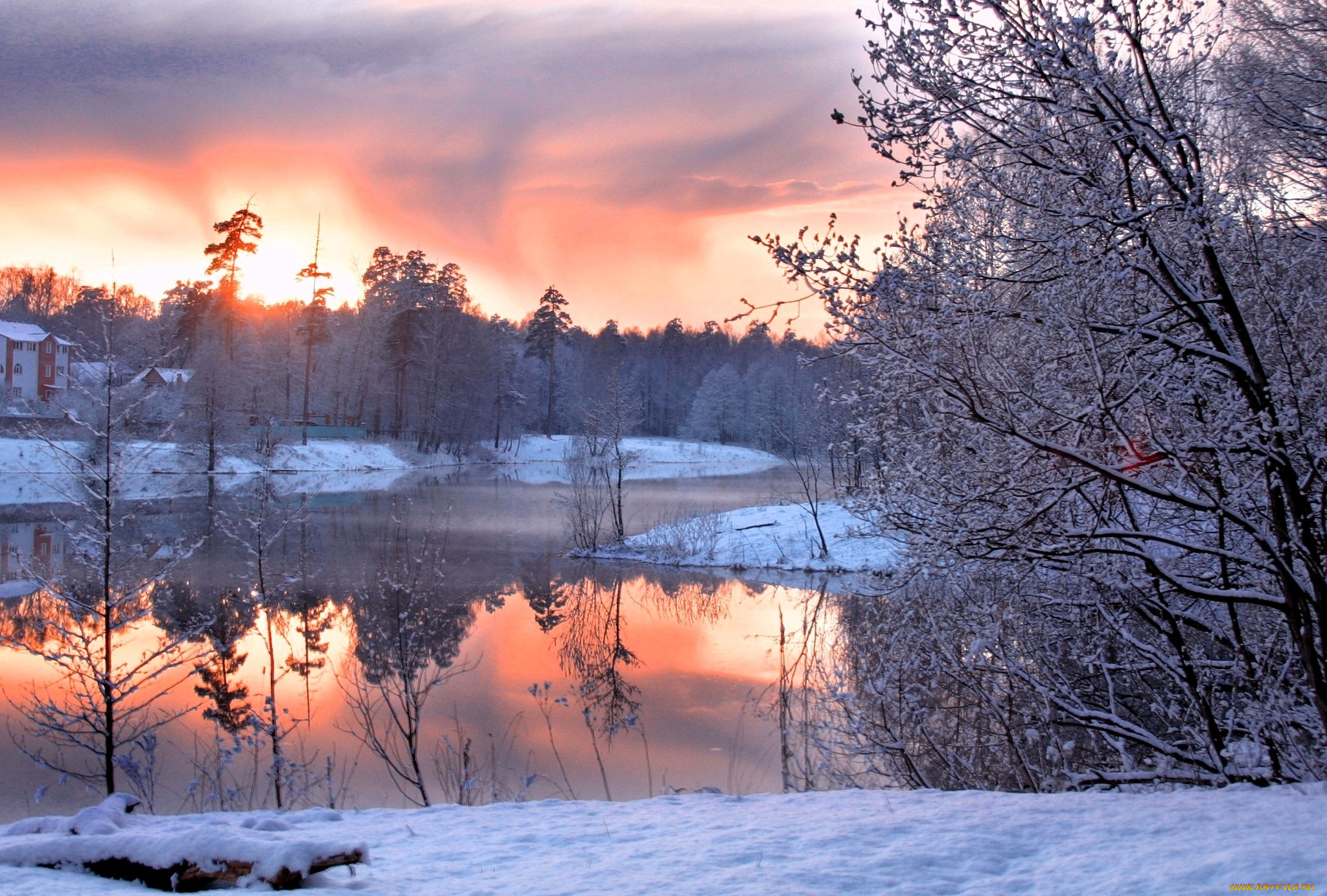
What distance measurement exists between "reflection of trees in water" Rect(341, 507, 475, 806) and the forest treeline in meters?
13.8

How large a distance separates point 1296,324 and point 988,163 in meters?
1.99

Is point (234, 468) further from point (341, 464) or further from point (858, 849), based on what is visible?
point (858, 849)

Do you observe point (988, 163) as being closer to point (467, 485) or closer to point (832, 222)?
point (832, 222)

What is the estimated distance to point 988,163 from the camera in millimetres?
5414

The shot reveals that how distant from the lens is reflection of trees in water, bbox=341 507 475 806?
894cm

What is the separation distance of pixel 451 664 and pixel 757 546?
11499mm

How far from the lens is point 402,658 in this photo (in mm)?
8961

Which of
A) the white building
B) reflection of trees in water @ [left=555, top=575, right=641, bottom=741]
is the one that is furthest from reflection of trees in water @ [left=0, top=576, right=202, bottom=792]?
the white building

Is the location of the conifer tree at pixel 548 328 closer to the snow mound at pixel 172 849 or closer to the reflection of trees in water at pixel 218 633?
the reflection of trees in water at pixel 218 633

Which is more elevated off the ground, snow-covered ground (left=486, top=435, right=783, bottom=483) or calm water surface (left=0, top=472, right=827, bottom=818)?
snow-covered ground (left=486, top=435, right=783, bottom=483)

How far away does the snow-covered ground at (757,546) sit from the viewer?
2181 centimetres

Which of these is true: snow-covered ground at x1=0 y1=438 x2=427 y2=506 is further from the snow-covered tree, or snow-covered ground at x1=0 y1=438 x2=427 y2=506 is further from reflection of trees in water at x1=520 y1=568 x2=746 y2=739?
the snow-covered tree

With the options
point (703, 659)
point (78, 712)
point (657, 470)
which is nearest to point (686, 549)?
point (703, 659)

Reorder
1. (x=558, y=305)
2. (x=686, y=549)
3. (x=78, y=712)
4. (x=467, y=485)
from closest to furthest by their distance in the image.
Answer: (x=78, y=712) → (x=686, y=549) → (x=467, y=485) → (x=558, y=305)
